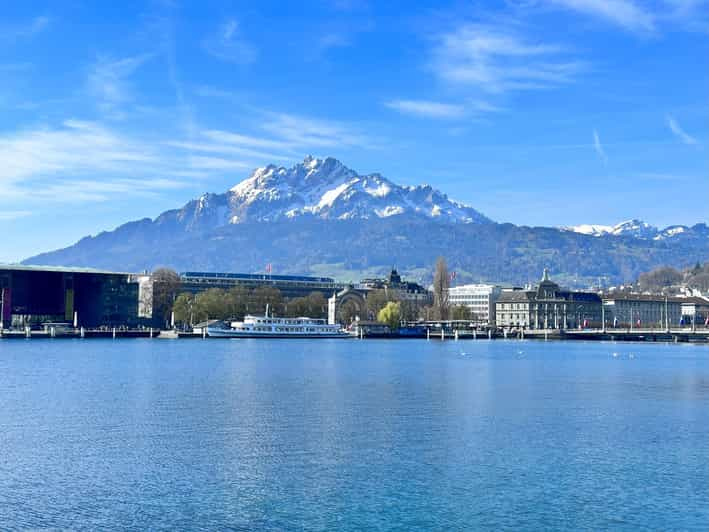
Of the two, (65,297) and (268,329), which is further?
(65,297)

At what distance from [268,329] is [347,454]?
426ft

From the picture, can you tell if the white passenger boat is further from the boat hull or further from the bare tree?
the bare tree

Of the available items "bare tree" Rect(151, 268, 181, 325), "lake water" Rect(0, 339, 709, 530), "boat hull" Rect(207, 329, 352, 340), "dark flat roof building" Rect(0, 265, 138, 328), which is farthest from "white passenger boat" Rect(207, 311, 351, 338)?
"lake water" Rect(0, 339, 709, 530)

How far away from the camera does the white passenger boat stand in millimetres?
163750

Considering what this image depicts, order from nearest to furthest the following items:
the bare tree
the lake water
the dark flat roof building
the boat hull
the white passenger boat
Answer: the lake water → the boat hull → the white passenger boat → the dark flat roof building → the bare tree

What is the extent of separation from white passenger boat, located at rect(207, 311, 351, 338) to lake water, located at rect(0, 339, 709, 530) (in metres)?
95.2

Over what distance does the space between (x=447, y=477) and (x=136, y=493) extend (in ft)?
34.0

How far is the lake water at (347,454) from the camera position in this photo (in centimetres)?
2977

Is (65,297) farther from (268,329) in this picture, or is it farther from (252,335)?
(268,329)

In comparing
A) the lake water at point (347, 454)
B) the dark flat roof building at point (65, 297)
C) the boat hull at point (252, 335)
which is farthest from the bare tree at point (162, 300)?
the lake water at point (347, 454)

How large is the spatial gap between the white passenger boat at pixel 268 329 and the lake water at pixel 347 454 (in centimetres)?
9518

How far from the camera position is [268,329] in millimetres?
166875

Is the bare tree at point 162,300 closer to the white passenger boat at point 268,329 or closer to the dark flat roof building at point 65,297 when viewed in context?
the dark flat roof building at point 65,297

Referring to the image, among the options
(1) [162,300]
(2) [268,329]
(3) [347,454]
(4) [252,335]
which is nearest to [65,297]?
(1) [162,300]
